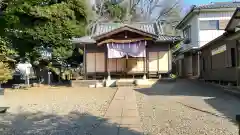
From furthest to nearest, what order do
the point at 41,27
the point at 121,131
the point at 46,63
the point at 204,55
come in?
the point at 46,63, the point at 41,27, the point at 204,55, the point at 121,131

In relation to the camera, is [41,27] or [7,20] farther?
[41,27]

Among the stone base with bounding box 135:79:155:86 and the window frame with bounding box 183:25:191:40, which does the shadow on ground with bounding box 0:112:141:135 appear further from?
the window frame with bounding box 183:25:191:40

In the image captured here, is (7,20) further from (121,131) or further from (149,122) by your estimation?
(149,122)

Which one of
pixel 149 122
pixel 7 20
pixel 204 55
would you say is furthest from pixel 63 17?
pixel 7 20

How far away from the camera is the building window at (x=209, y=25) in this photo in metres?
25.4

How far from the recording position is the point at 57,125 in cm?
817

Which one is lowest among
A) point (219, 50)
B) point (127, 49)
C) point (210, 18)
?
point (219, 50)

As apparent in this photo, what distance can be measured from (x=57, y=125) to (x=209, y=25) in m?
20.2

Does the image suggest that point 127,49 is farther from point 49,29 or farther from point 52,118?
point 52,118

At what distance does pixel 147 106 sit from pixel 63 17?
16.3m

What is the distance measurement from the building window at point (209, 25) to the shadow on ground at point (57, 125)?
18.4m

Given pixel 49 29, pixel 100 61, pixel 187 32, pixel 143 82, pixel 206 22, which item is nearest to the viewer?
pixel 143 82

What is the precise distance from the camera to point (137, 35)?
2144 centimetres

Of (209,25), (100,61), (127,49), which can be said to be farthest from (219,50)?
(100,61)
